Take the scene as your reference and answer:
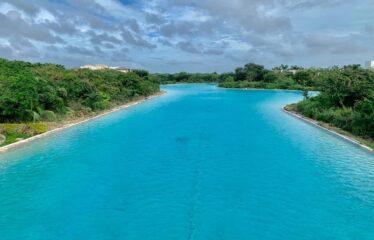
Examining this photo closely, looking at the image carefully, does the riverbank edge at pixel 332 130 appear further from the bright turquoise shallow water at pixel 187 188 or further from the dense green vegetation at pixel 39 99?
the dense green vegetation at pixel 39 99

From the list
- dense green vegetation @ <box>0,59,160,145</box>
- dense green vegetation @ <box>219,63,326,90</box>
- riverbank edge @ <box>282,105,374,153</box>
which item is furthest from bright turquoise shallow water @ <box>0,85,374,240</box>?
dense green vegetation @ <box>219,63,326,90</box>

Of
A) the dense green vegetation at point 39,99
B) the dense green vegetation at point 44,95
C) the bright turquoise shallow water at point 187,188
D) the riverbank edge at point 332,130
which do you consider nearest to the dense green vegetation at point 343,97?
the riverbank edge at point 332,130

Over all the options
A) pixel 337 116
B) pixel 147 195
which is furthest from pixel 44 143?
pixel 337 116

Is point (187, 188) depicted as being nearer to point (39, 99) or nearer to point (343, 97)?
point (39, 99)

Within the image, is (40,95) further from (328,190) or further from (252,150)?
(328,190)

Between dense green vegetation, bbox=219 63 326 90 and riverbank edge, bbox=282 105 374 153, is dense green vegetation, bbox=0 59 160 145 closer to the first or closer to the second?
riverbank edge, bbox=282 105 374 153

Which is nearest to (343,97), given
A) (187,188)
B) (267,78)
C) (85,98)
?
(187,188)

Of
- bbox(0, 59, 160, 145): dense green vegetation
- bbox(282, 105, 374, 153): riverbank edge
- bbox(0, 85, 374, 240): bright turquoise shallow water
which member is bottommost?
bbox(0, 85, 374, 240): bright turquoise shallow water

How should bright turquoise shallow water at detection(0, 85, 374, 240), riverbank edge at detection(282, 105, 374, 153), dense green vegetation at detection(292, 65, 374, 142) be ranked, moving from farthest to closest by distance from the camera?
dense green vegetation at detection(292, 65, 374, 142)
riverbank edge at detection(282, 105, 374, 153)
bright turquoise shallow water at detection(0, 85, 374, 240)
